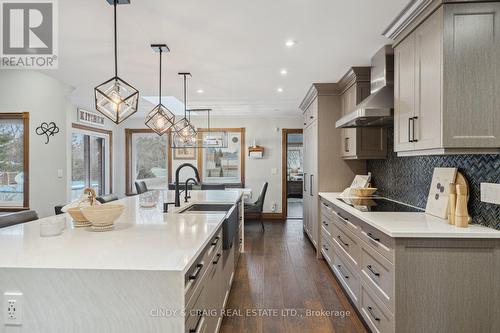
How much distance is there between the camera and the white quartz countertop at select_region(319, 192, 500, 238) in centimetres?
179

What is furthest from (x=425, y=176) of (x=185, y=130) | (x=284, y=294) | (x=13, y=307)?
(x=185, y=130)

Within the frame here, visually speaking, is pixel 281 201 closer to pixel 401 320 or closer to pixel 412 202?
pixel 412 202

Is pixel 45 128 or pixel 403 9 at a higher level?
pixel 403 9

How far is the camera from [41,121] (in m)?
3.68

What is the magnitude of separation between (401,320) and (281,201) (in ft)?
17.1

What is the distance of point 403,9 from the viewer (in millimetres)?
2156

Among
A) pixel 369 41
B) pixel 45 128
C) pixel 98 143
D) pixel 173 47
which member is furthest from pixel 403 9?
pixel 98 143

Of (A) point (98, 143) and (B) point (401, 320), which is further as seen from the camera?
(A) point (98, 143)

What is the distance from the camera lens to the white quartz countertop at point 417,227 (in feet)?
5.88

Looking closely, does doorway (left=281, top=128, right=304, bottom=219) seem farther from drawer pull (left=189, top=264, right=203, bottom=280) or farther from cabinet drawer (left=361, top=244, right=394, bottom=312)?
drawer pull (left=189, top=264, right=203, bottom=280)

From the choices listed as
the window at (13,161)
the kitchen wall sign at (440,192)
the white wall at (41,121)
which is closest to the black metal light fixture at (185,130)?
the white wall at (41,121)

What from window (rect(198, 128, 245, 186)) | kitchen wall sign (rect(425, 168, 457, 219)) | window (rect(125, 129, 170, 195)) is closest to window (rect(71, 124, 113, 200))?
window (rect(125, 129, 170, 195))

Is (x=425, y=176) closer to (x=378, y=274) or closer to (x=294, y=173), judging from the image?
(x=378, y=274)

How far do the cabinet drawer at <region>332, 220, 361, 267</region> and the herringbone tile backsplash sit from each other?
0.72 metres
